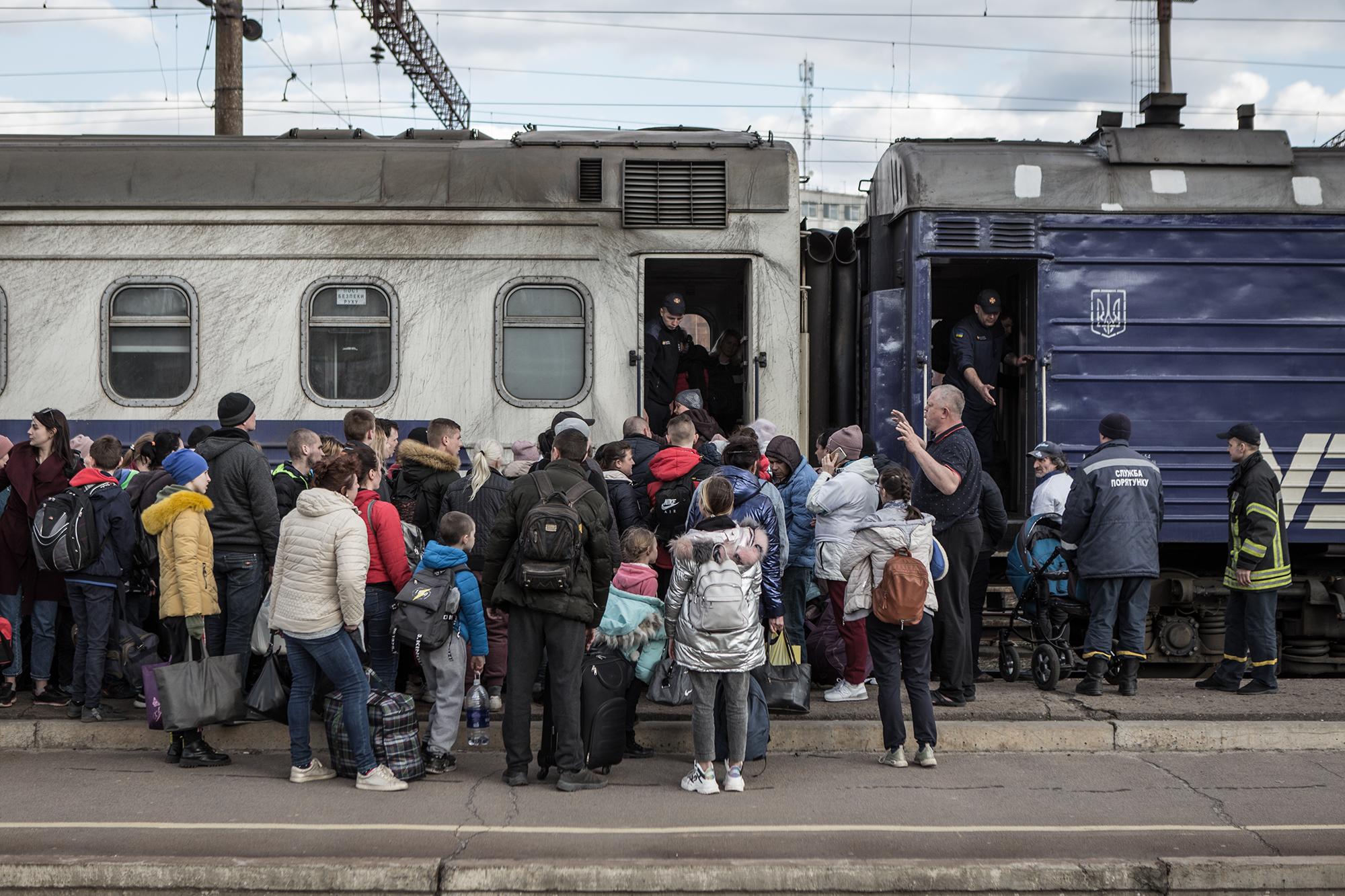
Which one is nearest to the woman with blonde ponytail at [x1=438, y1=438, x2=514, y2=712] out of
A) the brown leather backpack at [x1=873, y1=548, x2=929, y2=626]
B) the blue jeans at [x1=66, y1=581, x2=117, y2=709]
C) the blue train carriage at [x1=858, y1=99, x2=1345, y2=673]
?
the blue jeans at [x1=66, y1=581, x2=117, y2=709]

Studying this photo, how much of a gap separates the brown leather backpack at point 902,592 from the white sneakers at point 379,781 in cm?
275

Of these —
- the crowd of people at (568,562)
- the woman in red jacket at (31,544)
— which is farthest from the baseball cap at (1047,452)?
the woman in red jacket at (31,544)

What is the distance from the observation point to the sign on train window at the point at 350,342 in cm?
962

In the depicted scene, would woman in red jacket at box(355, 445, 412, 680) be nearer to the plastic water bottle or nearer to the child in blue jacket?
the child in blue jacket

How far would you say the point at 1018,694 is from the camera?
27.3 ft

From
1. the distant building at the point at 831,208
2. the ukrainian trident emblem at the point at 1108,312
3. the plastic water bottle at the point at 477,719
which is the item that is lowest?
the plastic water bottle at the point at 477,719

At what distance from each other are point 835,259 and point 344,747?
588 centimetres

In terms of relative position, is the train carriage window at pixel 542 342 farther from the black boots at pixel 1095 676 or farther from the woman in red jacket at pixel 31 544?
the black boots at pixel 1095 676

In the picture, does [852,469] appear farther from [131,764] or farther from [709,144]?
[131,764]

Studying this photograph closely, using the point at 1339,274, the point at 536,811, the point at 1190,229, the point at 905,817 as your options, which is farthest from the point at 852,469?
the point at 1339,274

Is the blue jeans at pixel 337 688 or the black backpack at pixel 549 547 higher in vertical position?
the black backpack at pixel 549 547

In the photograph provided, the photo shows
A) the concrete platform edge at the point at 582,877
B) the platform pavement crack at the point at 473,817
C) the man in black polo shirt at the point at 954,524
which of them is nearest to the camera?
the concrete platform edge at the point at 582,877

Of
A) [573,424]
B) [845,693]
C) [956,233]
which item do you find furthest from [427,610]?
[956,233]

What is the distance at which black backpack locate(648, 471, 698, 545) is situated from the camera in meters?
8.05
